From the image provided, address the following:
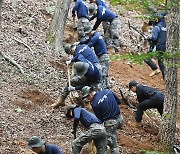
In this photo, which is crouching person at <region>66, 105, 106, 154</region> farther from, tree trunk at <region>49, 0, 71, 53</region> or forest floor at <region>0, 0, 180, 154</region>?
tree trunk at <region>49, 0, 71, 53</region>

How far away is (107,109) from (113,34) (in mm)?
7238

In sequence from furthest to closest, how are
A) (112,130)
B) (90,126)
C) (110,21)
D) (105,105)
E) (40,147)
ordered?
1. (110,21)
2. (112,130)
3. (105,105)
4. (90,126)
5. (40,147)

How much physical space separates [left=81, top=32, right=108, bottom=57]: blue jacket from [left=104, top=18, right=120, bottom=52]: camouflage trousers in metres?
3.69

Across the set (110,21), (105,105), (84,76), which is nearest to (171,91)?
(84,76)

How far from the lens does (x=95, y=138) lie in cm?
811

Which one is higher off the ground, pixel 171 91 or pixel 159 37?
pixel 159 37

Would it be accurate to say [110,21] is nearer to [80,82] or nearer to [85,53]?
[85,53]

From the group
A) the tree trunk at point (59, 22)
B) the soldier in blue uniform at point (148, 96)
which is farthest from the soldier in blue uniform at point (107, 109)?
the tree trunk at point (59, 22)

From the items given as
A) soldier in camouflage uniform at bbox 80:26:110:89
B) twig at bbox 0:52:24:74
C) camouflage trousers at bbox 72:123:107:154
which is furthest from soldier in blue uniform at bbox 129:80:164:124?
twig at bbox 0:52:24:74

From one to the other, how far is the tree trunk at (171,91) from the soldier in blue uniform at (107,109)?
1.53m

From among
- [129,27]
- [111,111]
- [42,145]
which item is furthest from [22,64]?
[129,27]

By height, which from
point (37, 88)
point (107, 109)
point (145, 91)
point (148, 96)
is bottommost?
point (37, 88)

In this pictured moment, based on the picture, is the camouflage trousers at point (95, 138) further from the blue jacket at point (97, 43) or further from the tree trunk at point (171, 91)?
the blue jacket at point (97, 43)

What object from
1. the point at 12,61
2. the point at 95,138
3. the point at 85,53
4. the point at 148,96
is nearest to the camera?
the point at 95,138
